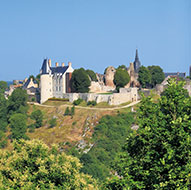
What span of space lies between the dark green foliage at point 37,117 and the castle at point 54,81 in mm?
7433

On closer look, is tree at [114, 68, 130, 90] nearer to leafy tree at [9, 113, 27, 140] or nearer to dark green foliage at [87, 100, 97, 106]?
dark green foliage at [87, 100, 97, 106]

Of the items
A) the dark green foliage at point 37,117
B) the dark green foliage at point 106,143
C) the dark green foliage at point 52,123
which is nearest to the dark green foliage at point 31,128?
the dark green foliage at point 37,117

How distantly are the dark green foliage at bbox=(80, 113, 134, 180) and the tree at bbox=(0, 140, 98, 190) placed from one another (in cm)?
1931

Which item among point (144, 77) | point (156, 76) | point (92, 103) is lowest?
point (92, 103)

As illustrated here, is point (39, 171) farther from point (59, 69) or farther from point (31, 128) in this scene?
point (59, 69)

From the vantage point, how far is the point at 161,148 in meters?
18.7

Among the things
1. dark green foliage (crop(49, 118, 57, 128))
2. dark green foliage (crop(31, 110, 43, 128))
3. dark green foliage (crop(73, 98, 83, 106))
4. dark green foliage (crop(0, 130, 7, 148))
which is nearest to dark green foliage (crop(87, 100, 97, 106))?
dark green foliage (crop(73, 98, 83, 106))

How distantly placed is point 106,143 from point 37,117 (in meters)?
17.5

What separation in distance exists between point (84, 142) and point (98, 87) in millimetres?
22590

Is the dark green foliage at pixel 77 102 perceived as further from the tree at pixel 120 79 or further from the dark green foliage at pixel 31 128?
the tree at pixel 120 79

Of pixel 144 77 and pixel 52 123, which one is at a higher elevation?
pixel 144 77

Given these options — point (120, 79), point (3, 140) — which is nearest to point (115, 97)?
point (120, 79)

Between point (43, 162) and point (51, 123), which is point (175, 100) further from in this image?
point (51, 123)

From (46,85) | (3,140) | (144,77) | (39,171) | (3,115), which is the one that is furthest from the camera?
(144,77)
